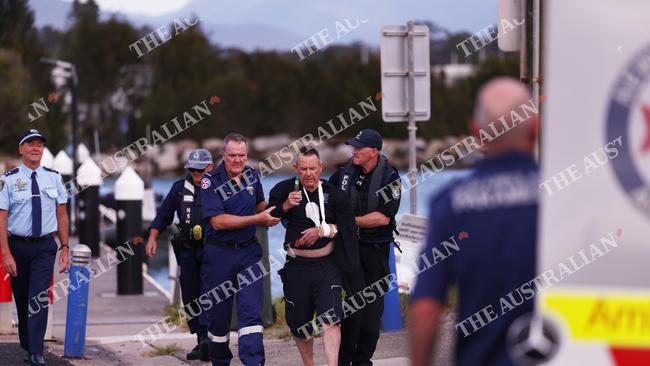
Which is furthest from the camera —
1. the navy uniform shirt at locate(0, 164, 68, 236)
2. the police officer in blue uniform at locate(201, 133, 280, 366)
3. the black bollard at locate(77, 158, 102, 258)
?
the black bollard at locate(77, 158, 102, 258)

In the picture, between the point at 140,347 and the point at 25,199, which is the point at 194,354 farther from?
the point at 25,199

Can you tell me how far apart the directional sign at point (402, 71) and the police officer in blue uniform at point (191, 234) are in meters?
2.62

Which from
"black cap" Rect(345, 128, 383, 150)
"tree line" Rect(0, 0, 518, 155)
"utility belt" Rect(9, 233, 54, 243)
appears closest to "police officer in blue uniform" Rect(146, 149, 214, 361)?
"utility belt" Rect(9, 233, 54, 243)

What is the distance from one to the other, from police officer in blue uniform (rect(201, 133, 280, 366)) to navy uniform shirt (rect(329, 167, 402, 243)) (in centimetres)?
73

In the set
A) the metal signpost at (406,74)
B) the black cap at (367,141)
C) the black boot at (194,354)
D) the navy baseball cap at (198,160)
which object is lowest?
the black boot at (194,354)

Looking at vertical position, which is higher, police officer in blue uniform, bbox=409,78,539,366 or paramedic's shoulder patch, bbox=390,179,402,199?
paramedic's shoulder patch, bbox=390,179,402,199

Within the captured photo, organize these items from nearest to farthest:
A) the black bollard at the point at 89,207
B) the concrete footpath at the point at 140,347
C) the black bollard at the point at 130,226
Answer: the concrete footpath at the point at 140,347 → the black bollard at the point at 130,226 → the black bollard at the point at 89,207

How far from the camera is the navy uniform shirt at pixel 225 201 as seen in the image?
34.0 feet

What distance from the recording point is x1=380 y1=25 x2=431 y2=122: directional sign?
1420 centimetres

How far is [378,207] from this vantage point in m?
10.6

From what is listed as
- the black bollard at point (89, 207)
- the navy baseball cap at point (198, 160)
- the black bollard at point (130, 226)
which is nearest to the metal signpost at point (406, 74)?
the navy baseball cap at point (198, 160)

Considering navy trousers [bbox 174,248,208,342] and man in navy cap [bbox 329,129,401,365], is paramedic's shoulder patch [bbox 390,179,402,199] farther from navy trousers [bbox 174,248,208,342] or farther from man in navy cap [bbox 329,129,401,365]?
navy trousers [bbox 174,248,208,342]

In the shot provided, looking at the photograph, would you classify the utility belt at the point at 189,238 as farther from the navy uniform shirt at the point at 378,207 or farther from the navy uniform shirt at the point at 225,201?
the navy uniform shirt at the point at 378,207

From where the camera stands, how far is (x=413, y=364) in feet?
16.5
